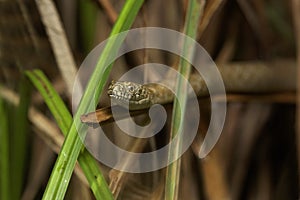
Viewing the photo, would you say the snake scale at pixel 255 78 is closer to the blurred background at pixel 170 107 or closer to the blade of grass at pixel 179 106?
the blurred background at pixel 170 107

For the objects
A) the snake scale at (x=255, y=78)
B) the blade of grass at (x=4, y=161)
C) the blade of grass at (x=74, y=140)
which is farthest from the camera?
the snake scale at (x=255, y=78)

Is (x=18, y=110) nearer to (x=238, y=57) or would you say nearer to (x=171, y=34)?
(x=171, y=34)

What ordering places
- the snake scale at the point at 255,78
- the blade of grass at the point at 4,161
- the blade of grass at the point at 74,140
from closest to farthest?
the blade of grass at the point at 74,140 → the blade of grass at the point at 4,161 → the snake scale at the point at 255,78

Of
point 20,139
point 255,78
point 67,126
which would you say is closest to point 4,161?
point 20,139

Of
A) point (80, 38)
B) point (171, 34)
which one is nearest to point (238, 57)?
point (171, 34)

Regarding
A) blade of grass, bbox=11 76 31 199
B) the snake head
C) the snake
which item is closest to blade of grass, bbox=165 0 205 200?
the snake head

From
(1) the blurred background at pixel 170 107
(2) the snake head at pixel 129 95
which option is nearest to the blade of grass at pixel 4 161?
(1) the blurred background at pixel 170 107

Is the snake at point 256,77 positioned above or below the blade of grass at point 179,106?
above

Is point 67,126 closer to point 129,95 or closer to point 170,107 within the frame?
point 129,95
